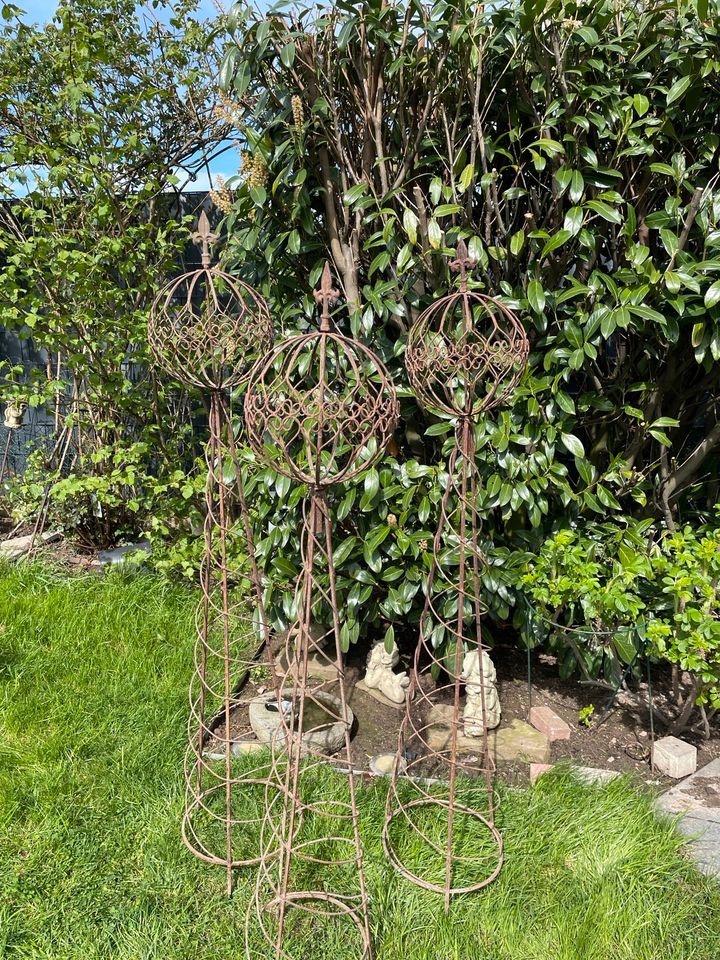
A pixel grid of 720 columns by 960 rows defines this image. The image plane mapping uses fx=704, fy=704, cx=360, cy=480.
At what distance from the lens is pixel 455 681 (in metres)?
2.15

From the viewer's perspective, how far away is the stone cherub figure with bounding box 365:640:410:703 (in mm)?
2688

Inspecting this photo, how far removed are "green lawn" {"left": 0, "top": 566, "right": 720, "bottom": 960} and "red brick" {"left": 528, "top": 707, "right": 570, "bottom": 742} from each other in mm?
299

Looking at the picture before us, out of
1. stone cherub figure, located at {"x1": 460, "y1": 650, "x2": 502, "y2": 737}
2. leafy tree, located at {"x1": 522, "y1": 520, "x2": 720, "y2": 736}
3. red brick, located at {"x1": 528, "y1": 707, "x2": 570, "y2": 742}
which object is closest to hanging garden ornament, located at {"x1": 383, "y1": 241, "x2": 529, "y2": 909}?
stone cherub figure, located at {"x1": 460, "y1": 650, "x2": 502, "y2": 737}

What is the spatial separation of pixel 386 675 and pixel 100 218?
2.59 m

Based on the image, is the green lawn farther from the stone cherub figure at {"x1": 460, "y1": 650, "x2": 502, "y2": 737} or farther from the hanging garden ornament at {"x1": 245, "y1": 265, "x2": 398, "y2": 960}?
the stone cherub figure at {"x1": 460, "y1": 650, "x2": 502, "y2": 737}

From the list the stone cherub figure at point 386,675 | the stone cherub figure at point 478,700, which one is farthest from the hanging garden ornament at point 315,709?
the stone cherub figure at point 478,700

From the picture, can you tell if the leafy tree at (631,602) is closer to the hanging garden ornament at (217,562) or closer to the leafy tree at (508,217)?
the leafy tree at (508,217)

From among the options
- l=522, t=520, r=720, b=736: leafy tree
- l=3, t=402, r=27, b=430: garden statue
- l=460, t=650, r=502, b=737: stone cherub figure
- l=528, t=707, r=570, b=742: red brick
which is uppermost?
l=3, t=402, r=27, b=430: garden statue

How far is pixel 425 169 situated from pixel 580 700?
2.13 m

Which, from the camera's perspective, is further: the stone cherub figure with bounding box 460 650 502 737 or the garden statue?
the garden statue

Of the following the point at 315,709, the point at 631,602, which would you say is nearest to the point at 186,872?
the point at 315,709

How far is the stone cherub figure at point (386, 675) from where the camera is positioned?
269cm

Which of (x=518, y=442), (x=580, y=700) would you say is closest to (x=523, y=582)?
(x=518, y=442)

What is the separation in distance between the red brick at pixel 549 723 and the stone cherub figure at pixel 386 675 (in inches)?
19.0
